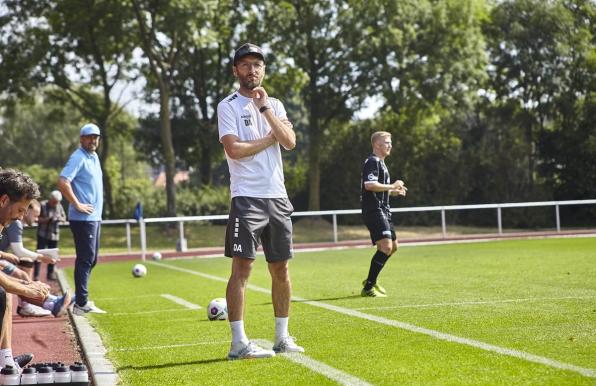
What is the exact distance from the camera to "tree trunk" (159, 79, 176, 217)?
37188 mm

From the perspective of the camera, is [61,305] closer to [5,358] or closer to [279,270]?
[5,358]

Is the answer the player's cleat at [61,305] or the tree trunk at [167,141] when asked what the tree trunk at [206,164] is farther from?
the player's cleat at [61,305]

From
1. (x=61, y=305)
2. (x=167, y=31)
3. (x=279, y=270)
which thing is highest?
(x=167, y=31)

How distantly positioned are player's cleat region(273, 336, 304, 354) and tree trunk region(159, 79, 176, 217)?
1223 inches

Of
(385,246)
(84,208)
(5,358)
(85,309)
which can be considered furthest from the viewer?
(385,246)

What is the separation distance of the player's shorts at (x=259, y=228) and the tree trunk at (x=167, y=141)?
3082cm

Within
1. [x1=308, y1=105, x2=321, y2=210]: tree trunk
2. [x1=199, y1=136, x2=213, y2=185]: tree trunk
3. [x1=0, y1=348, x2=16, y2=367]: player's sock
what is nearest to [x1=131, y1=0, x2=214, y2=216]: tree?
[x1=199, y1=136, x2=213, y2=185]: tree trunk

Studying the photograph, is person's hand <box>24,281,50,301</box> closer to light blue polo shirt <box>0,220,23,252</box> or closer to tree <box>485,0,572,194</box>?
light blue polo shirt <box>0,220,23,252</box>

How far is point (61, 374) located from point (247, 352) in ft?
5.26

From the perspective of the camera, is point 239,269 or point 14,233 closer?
point 239,269

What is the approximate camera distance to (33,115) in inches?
3086

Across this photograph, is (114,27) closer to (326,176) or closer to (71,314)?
(326,176)

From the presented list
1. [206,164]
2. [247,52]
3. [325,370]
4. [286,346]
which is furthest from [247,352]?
[206,164]

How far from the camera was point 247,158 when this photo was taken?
6.84 m
